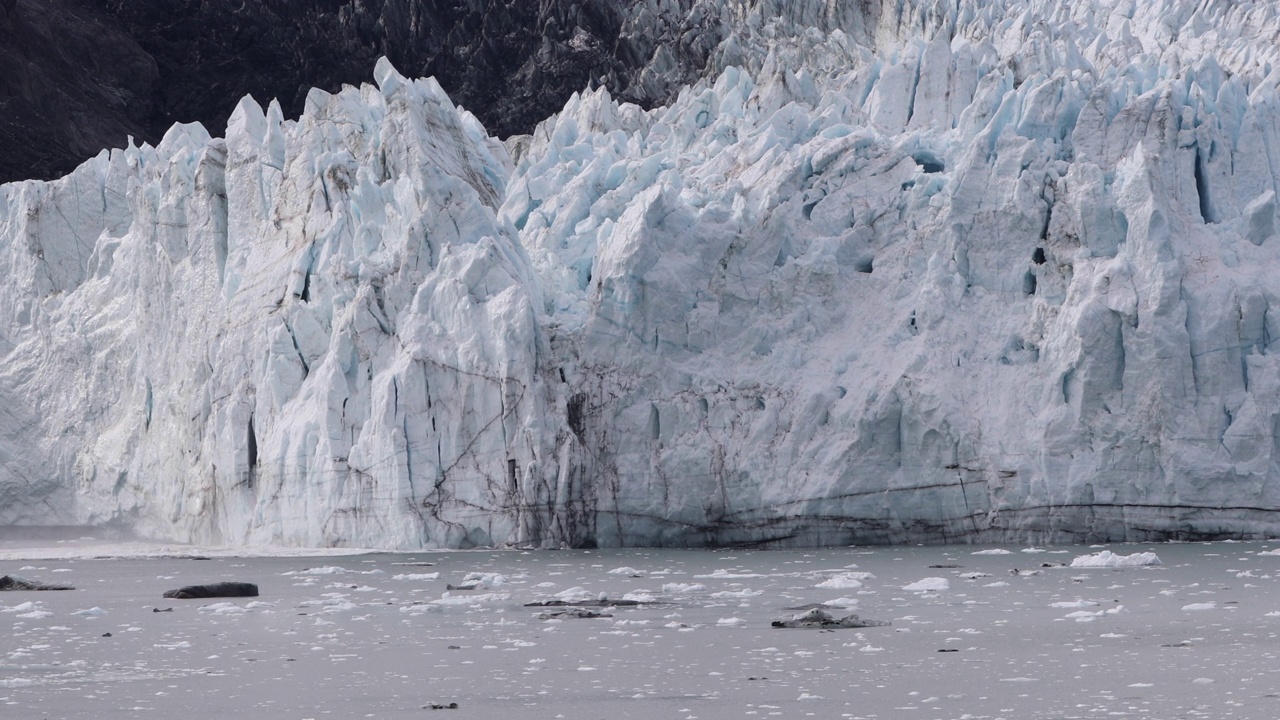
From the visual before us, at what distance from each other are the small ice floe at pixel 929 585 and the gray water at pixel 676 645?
5.0 inches

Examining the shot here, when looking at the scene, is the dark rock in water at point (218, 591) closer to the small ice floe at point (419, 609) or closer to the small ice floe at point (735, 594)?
the small ice floe at point (419, 609)

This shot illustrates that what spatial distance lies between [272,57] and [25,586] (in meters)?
27.2

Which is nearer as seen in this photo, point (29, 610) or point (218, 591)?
point (29, 610)

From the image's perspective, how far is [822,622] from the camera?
392 inches

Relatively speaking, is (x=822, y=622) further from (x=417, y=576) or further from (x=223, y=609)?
(x=417, y=576)

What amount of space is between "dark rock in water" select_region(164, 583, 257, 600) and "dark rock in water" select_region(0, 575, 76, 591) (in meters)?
1.78

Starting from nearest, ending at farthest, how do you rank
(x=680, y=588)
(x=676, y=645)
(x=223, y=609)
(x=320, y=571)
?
1. (x=676, y=645)
2. (x=223, y=609)
3. (x=680, y=588)
4. (x=320, y=571)

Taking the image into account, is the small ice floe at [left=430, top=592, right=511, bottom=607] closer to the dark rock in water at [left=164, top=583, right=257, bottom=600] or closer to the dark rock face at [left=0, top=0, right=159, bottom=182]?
the dark rock in water at [left=164, top=583, right=257, bottom=600]

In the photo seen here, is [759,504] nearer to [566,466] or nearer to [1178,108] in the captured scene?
[566,466]

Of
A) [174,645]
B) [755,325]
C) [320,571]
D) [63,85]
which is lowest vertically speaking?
[174,645]

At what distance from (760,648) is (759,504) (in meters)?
8.38

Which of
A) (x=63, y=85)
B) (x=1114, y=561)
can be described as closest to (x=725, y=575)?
(x=1114, y=561)

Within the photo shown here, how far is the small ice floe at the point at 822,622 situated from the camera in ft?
32.4

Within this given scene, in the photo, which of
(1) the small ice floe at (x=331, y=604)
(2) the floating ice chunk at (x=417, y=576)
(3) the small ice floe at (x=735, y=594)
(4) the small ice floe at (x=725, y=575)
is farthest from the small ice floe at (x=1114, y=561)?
(1) the small ice floe at (x=331, y=604)
